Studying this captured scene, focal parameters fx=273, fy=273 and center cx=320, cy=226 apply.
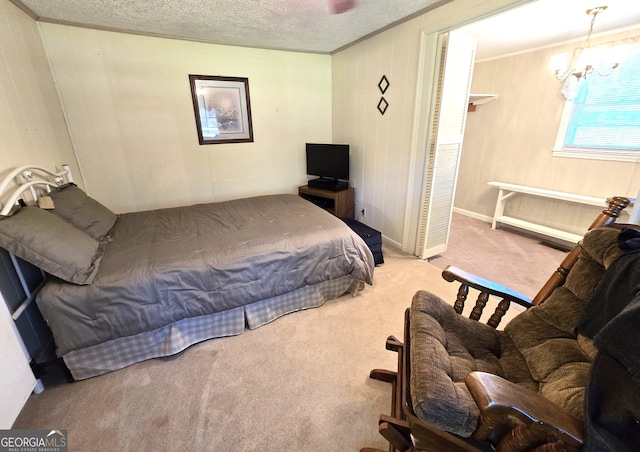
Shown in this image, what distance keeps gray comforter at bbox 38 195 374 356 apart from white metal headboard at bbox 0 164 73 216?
0.50 meters

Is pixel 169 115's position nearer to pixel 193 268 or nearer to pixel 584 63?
pixel 193 268

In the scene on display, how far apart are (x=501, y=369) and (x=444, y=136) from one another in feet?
6.96

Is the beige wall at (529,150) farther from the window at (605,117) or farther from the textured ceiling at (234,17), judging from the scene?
the textured ceiling at (234,17)

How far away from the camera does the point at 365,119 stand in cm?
333

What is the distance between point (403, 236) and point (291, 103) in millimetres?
2278

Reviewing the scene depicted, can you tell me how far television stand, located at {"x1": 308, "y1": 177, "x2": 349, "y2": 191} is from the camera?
3.56 m

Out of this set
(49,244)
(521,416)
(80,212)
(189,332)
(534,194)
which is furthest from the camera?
(534,194)

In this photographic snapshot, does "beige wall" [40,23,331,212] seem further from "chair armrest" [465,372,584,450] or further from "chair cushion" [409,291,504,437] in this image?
"chair armrest" [465,372,584,450]

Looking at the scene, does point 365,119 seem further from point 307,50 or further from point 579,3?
point 579,3

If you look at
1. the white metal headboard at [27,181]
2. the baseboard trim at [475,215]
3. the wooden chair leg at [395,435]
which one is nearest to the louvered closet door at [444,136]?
the baseboard trim at [475,215]

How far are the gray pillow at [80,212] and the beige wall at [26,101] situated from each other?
0.92 feet

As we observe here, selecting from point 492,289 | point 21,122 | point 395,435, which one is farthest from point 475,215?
point 21,122

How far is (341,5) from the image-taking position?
7.33 ft

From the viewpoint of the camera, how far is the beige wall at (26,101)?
68.2 inches
